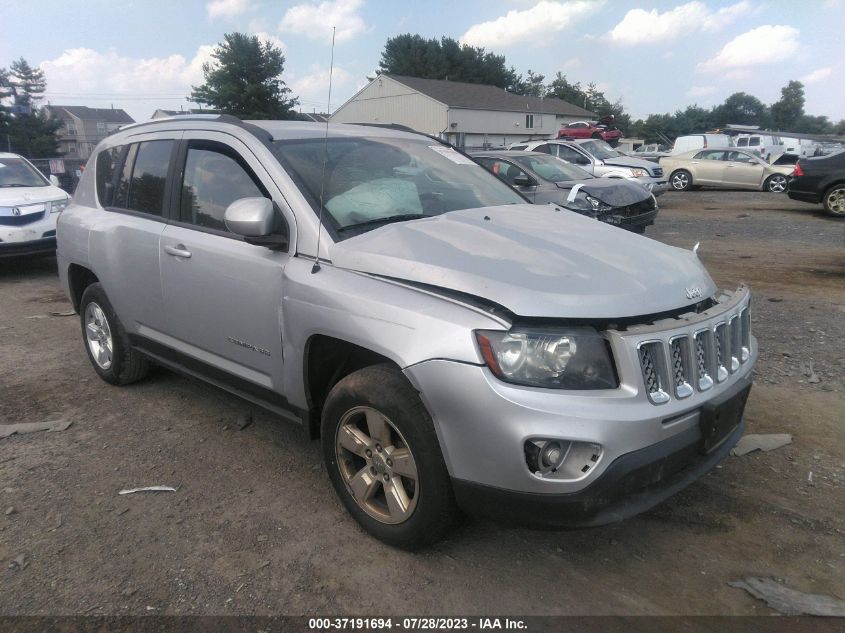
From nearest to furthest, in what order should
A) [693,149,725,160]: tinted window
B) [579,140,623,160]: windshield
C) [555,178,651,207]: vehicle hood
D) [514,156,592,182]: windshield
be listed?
[555,178,651,207]: vehicle hood, [514,156,592,182]: windshield, [579,140,623,160]: windshield, [693,149,725,160]: tinted window

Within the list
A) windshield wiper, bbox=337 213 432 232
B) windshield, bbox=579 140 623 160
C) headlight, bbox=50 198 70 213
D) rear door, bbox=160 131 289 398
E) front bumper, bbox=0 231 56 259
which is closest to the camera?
windshield wiper, bbox=337 213 432 232

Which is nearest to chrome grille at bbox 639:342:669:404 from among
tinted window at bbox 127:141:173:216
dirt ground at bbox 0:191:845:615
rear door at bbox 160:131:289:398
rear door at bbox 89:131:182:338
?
dirt ground at bbox 0:191:845:615

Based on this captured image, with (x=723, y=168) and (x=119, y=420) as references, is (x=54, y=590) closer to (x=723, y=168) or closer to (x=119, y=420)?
(x=119, y=420)

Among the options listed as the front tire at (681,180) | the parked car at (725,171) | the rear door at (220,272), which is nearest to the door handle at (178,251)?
the rear door at (220,272)

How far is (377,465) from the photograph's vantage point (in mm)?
2697

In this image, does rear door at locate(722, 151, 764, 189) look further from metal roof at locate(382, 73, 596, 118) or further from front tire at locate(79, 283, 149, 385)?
metal roof at locate(382, 73, 596, 118)

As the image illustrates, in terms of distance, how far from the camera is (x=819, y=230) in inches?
473

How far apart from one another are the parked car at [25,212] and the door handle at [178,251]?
648 centimetres

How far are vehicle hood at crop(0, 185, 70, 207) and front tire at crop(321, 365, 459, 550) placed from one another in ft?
26.5

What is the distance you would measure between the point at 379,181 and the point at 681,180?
2063 centimetres

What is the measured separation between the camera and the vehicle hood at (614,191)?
9.91m

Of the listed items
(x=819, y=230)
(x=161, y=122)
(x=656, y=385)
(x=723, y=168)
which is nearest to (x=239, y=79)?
(x=723, y=168)

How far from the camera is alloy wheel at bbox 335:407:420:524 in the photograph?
102 inches

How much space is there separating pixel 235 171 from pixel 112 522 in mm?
1854
